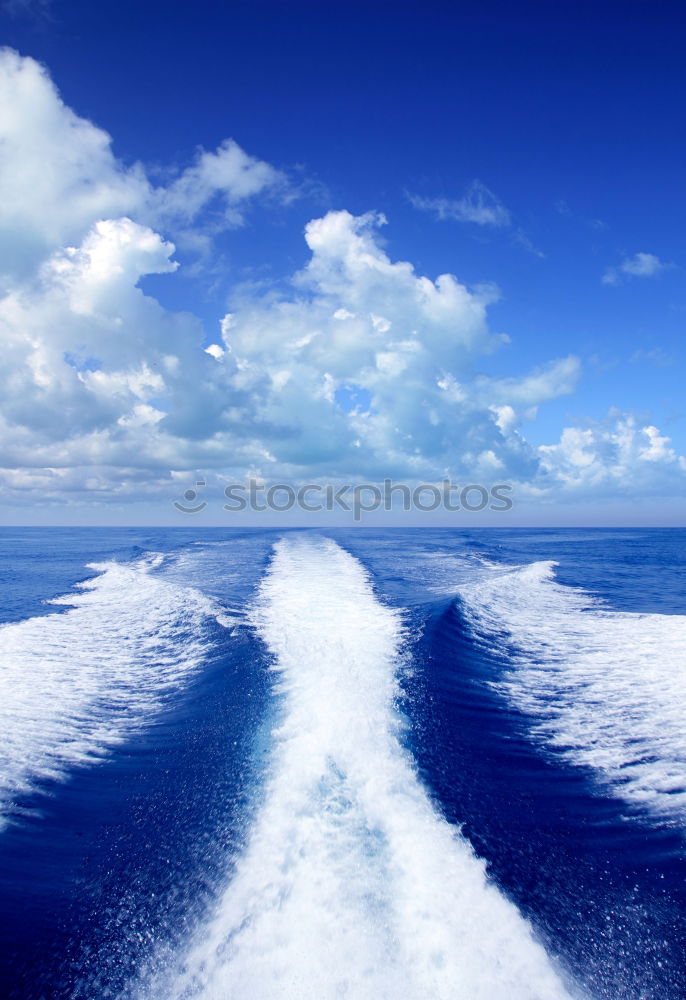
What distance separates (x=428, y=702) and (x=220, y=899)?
A: 515 cm

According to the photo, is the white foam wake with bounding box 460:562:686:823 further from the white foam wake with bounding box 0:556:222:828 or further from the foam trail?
the white foam wake with bounding box 0:556:222:828

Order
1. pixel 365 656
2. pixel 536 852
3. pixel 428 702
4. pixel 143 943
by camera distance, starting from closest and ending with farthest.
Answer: pixel 143 943 < pixel 536 852 < pixel 428 702 < pixel 365 656

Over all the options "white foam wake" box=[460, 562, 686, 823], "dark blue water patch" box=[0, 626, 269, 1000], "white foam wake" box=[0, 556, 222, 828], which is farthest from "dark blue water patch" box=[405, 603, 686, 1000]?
"white foam wake" box=[0, 556, 222, 828]

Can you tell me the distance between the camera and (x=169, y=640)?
1338cm

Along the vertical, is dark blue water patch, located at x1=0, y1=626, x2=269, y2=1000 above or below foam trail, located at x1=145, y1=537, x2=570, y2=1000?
below

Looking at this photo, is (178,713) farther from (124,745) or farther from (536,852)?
(536,852)

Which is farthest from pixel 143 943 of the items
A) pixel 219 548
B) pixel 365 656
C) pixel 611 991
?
pixel 219 548

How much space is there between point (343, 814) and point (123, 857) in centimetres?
242

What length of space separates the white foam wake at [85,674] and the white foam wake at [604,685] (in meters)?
7.42

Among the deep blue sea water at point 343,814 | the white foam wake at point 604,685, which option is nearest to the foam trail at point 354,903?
the deep blue sea water at point 343,814

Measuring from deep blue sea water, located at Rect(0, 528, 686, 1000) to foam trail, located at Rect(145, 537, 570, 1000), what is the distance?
2cm

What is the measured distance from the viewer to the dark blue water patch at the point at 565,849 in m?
3.99

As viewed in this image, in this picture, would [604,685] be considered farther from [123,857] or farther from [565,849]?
[123,857]

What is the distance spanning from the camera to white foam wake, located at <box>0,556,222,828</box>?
7395 mm
